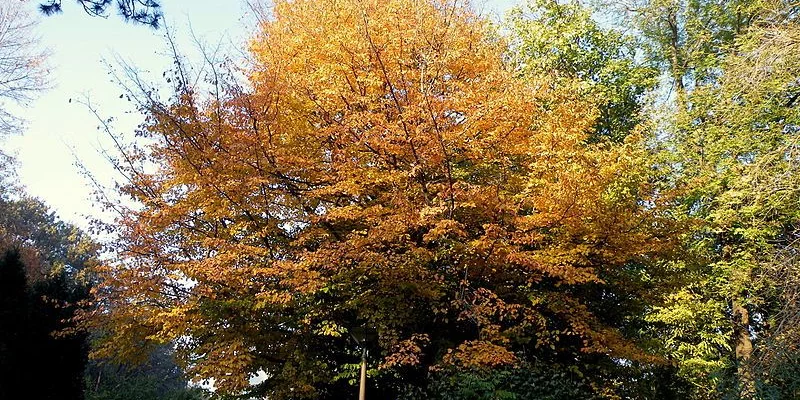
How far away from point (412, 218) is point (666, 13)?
11595 millimetres

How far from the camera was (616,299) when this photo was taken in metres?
11.2

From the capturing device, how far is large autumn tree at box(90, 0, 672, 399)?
8.49m

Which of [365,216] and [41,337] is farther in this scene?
[41,337]

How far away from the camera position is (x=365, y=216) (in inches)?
345

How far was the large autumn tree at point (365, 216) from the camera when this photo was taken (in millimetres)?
8492

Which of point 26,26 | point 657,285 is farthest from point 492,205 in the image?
point 26,26

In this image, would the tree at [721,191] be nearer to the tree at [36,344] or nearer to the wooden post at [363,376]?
the wooden post at [363,376]

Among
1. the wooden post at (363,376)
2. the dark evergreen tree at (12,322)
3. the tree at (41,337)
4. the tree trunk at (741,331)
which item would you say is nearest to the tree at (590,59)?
the tree trunk at (741,331)

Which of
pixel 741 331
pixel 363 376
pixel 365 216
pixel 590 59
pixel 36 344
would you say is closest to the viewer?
pixel 365 216

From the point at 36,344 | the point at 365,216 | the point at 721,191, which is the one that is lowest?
the point at 36,344

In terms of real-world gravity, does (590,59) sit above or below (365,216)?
above

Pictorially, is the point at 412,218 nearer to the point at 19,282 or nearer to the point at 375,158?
the point at 375,158

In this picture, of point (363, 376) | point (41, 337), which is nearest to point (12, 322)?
point (41, 337)

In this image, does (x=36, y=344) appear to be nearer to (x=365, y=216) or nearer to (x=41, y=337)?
(x=41, y=337)
